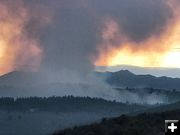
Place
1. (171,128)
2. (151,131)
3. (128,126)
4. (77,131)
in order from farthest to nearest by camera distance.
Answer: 1. (77,131)
2. (128,126)
3. (151,131)
4. (171,128)

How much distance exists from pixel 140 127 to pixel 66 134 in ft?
58.6

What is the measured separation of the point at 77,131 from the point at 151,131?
19.4m

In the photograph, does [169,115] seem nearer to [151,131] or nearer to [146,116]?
[146,116]

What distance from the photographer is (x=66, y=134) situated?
349ft

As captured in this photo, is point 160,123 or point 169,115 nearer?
point 160,123

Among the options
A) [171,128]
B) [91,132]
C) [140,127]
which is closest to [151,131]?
[140,127]

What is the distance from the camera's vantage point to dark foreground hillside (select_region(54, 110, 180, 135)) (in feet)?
296

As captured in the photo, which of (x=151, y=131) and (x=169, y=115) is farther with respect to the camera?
(x=169, y=115)

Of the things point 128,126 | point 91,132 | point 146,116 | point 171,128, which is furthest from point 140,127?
point 171,128

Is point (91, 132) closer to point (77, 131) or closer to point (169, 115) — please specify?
point (77, 131)

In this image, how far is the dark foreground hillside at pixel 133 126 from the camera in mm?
90250

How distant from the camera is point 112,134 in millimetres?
91938

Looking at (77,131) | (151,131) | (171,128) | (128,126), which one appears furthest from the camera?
(77,131)

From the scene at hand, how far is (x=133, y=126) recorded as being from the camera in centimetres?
9638
